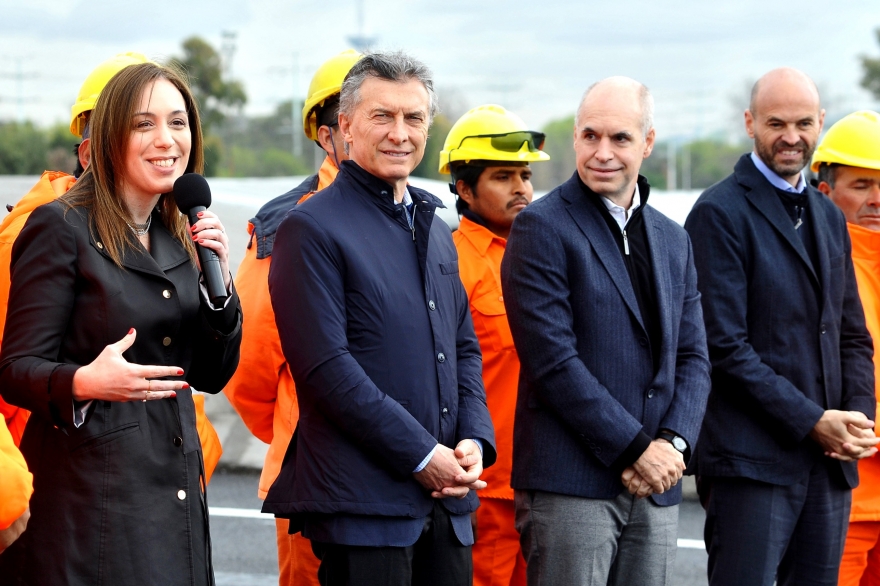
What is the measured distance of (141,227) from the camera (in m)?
3.24

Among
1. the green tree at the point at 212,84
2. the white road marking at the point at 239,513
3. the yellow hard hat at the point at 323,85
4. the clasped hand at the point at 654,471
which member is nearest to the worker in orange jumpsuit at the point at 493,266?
the yellow hard hat at the point at 323,85

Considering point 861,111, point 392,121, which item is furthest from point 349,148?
point 861,111

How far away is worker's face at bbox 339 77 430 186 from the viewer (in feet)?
11.4

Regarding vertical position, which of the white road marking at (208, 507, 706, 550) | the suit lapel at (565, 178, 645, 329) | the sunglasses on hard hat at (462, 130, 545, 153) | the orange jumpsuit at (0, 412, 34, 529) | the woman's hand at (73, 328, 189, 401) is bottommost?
the white road marking at (208, 507, 706, 550)

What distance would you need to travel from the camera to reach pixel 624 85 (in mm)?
3906

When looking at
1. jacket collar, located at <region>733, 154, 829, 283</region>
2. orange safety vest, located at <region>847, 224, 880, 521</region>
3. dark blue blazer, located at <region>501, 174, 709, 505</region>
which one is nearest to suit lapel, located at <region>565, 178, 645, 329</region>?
dark blue blazer, located at <region>501, 174, 709, 505</region>

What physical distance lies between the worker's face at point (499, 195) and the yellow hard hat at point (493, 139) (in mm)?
65

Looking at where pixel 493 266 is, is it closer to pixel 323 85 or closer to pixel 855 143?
pixel 323 85

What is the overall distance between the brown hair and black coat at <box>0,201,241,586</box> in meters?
0.04

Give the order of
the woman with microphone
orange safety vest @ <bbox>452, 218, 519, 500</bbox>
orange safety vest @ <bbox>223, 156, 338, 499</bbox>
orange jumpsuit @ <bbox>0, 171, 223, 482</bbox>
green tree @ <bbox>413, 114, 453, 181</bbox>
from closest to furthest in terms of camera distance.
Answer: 1. the woman with microphone
2. orange jumpsuit @ <bbox>0, 171, 223, 482</bbox>
3. orange safety vest @ <bbox>223, 156, 338, 499</bbox>
4. orange safety vest @ <bbox>452, 218, 519, 500</bbox>
5. green tree @ <bbox>413, 114, 453, 181</bbox>

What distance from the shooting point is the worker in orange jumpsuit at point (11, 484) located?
249cm

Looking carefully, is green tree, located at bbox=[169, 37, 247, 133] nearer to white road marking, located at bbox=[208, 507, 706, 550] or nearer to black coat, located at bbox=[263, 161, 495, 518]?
white road marking, located at bbox=[208, 507, 706, 550]

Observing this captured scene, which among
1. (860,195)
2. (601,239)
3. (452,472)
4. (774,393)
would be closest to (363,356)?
(452,472)

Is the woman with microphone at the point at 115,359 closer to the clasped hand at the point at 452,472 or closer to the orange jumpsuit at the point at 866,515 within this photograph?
the clasped hand at the point at 452,472
